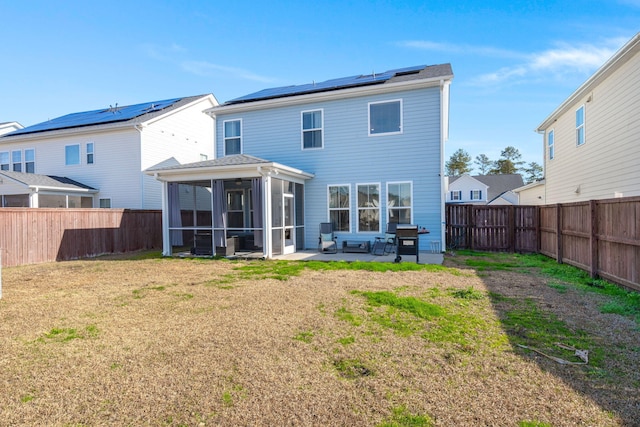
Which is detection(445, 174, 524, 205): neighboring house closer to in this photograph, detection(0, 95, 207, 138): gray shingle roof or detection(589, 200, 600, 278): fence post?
detection(0, 95, 207, 138): gray shingle roof

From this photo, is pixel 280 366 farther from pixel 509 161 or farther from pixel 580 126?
pixel 509 161

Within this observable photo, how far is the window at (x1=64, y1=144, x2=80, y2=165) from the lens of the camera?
17.0 m

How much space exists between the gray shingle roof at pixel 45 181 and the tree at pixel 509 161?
58394 millimetres

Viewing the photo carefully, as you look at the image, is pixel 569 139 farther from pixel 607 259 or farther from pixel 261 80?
pixel 261 80

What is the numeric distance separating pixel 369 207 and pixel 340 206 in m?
1.05

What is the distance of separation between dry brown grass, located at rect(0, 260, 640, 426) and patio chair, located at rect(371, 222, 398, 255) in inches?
201

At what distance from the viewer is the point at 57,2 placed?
31.3ft

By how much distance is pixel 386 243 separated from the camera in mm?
→ 10812

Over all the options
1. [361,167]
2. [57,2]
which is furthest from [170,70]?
[361,167]

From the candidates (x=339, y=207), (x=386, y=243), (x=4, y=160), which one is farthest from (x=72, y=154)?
(x=386, y=243)

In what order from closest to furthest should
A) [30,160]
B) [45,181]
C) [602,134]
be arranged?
[602,134] < [45,181] < [30,160]

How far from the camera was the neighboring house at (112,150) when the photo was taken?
1595cm

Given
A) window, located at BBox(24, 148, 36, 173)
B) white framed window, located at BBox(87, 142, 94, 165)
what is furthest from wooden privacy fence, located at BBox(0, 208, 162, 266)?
window, located at BBox(24, 148, 36, 173)

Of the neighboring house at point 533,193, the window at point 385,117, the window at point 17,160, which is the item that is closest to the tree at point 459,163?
the neighboring house at point 533,193
